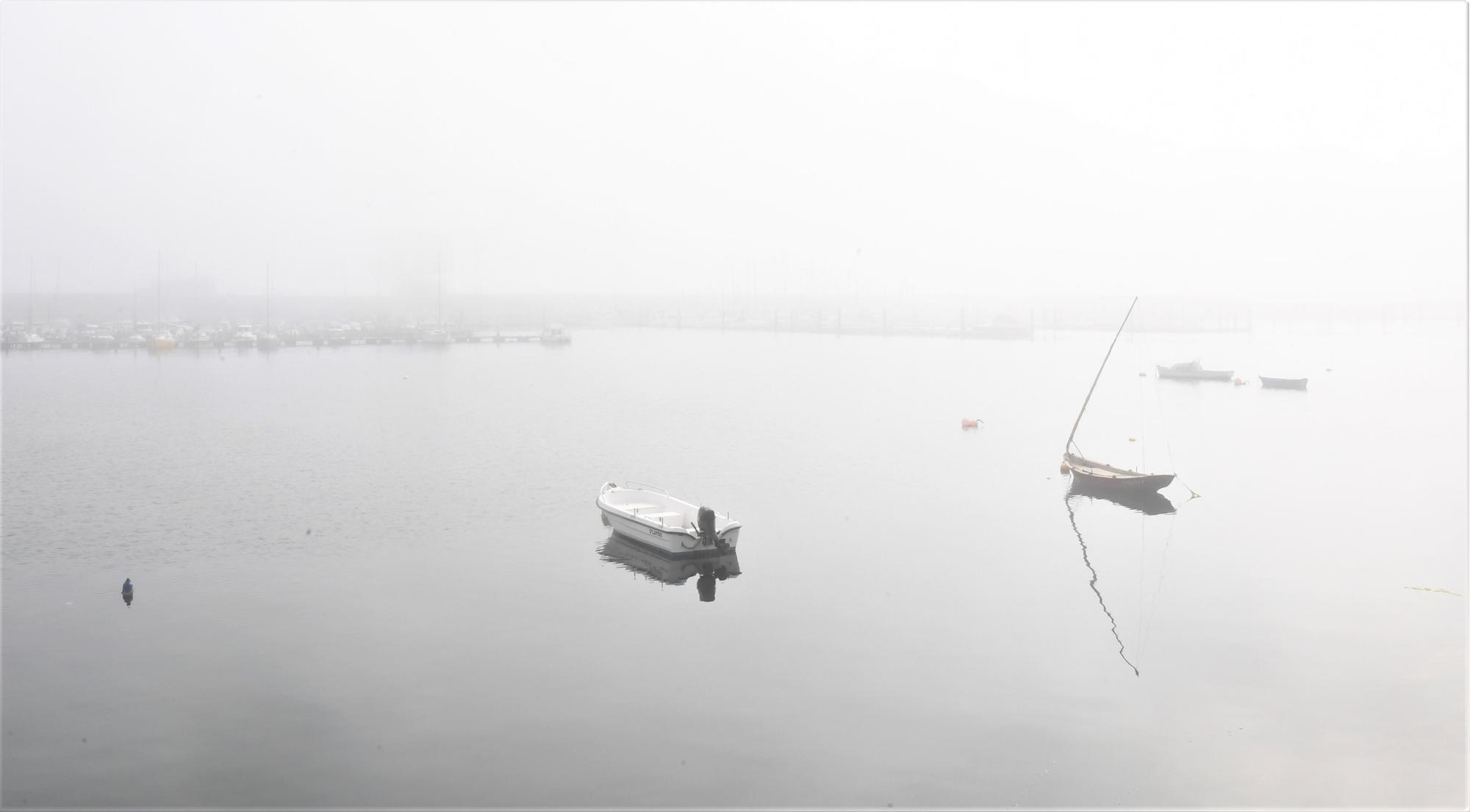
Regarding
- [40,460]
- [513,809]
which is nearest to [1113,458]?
[513,809]

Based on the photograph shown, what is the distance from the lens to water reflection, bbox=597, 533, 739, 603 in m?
28.1

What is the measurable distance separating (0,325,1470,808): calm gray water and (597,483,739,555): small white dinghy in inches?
44.2

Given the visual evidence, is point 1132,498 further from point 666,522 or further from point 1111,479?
point 666,522

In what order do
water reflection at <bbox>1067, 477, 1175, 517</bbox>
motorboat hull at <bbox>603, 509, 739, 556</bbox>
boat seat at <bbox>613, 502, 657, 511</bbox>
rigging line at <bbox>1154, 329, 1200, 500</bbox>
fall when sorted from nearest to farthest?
motorboat hull at <bbox>603, 509, 739, 556</bbox> → boat seat at <bbox>613, 502, 657, 511</bbox> → water reflection at <bbox>1067, 477, 1175, 517</bbox> → rigging line at <bbox>1154, 329, 1200, 500</bbox>

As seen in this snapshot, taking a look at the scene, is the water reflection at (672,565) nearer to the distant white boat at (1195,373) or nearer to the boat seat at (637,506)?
the boat seat at (637,506)

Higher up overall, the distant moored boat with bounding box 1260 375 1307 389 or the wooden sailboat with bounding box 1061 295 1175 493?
the distant moored boat with bounding box 1260 375 1307 389

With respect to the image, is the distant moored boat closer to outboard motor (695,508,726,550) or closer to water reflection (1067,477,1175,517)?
water reflection (1067,477,1175,517)

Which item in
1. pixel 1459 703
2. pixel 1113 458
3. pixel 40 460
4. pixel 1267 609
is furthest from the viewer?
pixel 1113 458

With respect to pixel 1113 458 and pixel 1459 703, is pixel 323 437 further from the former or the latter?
pixel 1459 703

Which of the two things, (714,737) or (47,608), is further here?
(47,608)

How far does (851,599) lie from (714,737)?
30.2ft

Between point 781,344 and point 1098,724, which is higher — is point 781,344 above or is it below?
above

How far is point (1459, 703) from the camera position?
20.2 metres

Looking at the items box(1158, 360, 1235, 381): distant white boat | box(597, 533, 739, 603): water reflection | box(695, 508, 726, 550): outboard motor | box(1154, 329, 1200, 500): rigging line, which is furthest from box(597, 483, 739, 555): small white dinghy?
box(1158, 360, 1235, 381): distant white boat
